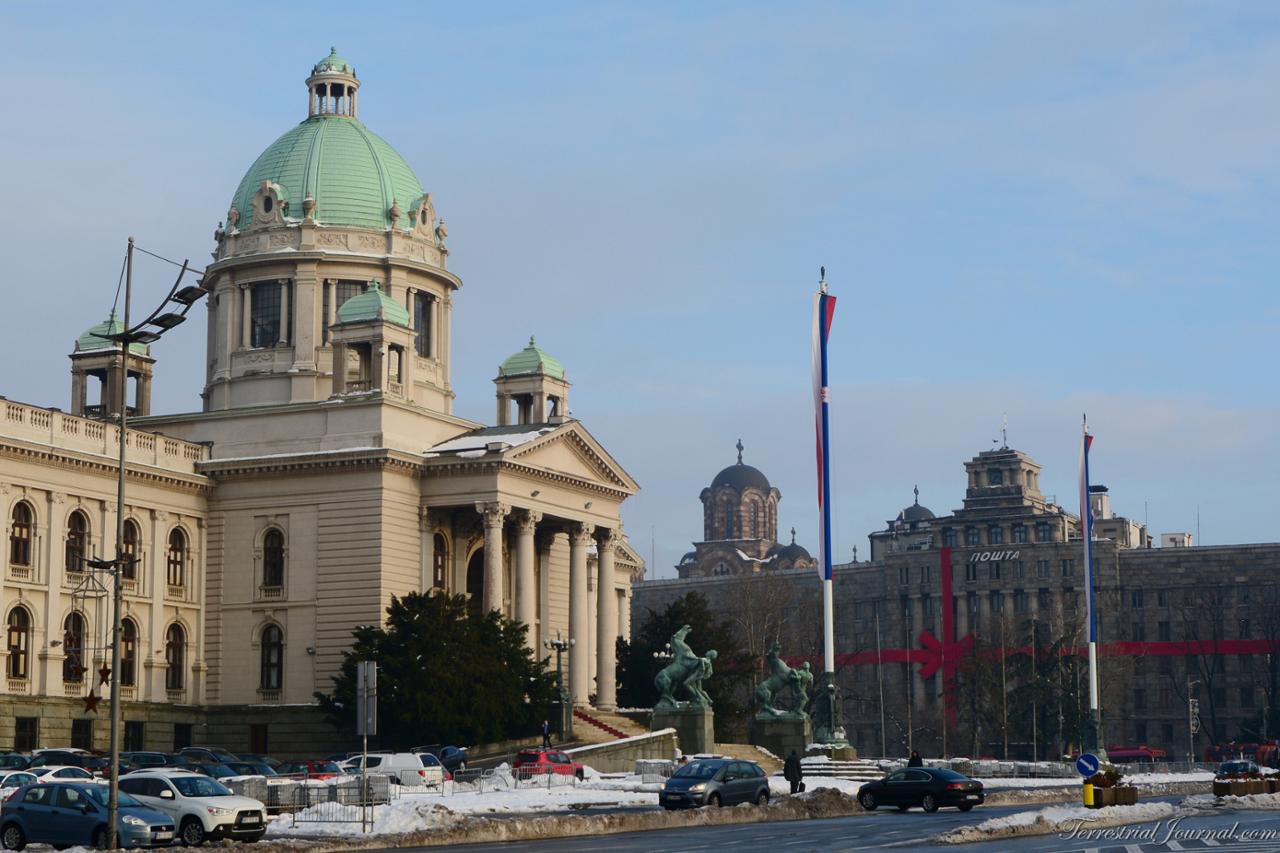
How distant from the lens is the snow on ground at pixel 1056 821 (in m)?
43.8

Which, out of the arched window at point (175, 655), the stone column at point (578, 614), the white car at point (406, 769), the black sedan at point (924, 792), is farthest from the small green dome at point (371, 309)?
the black sedan at point (924, 792)

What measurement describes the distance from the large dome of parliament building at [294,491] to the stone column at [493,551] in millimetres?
97

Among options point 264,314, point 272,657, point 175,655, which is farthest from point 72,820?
point 264,314

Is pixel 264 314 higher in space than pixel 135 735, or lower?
higher

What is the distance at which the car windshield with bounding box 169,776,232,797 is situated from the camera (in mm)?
45812

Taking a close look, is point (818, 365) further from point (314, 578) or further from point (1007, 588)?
point (1007, 588)

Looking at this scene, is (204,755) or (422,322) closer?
(204,755)

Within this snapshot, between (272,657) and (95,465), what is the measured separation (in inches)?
471

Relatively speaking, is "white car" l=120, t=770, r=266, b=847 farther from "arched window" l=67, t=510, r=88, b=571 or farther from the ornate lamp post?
the ornate lamp post

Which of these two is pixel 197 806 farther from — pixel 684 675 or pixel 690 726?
pixel 684 675

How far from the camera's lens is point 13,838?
1710 inches

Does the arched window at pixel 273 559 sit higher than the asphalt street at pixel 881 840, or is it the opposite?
the arched window at pixel 273 559

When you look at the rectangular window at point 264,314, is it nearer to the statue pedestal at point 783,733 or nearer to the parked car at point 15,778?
the statue pedestal at point 783,733

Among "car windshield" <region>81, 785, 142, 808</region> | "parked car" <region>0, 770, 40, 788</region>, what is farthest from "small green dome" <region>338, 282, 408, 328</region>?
"car windshield" <region>81, 785, 142, 808</region>
